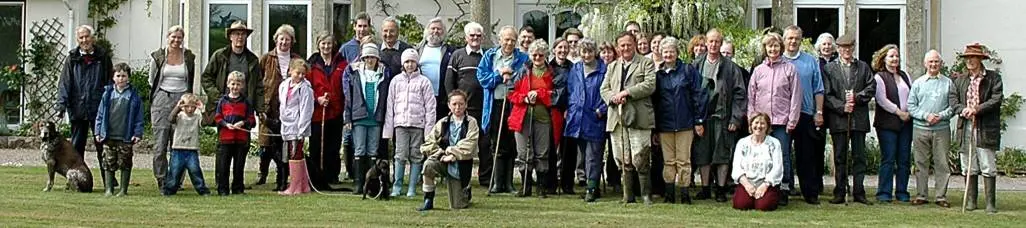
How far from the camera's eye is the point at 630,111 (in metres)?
9.81

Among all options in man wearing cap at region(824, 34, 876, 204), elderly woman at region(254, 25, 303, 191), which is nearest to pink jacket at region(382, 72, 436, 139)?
elderly woman at region(254, 25, 303, 191)

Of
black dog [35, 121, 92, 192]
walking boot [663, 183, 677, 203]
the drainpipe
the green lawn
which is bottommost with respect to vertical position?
the green lawn

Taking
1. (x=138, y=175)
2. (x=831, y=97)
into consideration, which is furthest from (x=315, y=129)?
(x=831, y=97)

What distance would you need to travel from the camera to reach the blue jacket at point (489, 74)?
10.4 meters

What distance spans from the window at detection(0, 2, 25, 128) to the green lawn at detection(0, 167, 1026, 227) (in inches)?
294

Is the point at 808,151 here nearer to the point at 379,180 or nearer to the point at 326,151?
the point at 379,180

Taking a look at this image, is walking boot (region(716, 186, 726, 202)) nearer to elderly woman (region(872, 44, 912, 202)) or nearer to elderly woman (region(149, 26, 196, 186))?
elderly woman (region(872, 44, 912, 202))

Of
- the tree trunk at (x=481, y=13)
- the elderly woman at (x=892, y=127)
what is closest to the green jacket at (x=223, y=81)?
the tree trunk at (x=481, y=13)

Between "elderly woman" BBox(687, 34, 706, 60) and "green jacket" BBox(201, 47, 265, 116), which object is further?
"green jacket" BBox(201, 47, 265, 116)

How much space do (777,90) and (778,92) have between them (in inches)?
0.8

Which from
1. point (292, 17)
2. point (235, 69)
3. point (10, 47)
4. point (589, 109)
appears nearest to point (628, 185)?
point (589, 109)

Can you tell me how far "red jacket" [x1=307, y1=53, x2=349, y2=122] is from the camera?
10703 mm

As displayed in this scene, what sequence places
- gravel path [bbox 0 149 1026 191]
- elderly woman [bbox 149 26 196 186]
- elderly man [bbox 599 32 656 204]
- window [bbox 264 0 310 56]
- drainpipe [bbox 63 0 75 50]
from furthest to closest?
drainpipe [bbox 63 0 75 50] < window [bbox 264 0 310 56] < gravel path [bbox 0 149 1026 191] < elderly woman [bbox 149 26 196 186] < elderly man [bbox 599 32 656 204]

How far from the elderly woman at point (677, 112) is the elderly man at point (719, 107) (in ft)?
0.29
